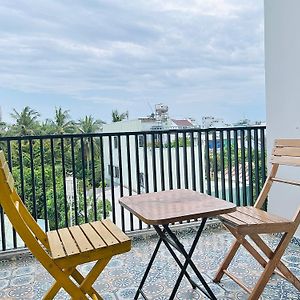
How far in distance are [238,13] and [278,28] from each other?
148 inches

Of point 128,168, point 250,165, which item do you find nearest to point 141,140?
point 128,168

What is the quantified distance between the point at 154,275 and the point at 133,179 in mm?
1091

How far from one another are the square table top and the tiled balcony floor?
62 cm

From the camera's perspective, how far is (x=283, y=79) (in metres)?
2.88

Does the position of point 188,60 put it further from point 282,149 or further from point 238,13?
point 282,149

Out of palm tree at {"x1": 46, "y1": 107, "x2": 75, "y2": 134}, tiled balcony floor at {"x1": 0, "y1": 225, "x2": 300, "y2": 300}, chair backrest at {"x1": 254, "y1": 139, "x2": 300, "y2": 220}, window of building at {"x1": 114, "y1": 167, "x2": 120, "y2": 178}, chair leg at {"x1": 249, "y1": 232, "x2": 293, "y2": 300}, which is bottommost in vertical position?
tiled balcony floor at {"x1": 0, "y1": 225, "x2": 300, "y2": 300}

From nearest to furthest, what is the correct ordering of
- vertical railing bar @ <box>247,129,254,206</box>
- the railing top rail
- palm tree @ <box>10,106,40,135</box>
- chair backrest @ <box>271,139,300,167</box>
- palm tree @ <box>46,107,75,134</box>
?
chair backrest @ <box>271,139,300,167</box> < the railing top rail < vertical railing bar @ <box>247,129,254,206</box> < palm tree @ <box>10,106,40,135</box> < palm tree @ <box>46,107,75,134</box>

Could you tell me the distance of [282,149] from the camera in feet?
7.55

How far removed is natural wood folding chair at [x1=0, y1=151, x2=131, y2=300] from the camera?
1.42 metres

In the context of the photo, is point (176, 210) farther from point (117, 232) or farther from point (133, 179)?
point (133, 179)

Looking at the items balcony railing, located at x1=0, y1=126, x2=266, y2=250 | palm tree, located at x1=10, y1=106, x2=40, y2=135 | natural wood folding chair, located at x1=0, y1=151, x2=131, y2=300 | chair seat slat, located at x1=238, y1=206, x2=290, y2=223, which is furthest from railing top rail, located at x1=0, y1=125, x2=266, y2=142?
palm tree, located at x1=10, y1=106, x2=40, y2=135

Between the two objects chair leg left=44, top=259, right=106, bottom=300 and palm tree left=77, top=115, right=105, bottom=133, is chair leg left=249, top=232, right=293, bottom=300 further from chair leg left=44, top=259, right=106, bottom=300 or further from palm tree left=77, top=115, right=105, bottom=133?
palm tree left=77, top=115, right=105, bottom=133

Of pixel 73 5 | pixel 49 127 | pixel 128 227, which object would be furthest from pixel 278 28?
pixel 49 127

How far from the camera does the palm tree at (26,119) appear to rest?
22125 millimetres
